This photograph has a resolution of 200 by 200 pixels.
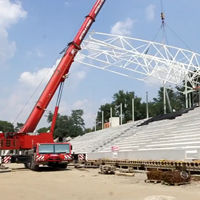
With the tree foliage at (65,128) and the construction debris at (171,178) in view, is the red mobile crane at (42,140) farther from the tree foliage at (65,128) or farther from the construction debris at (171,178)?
the tree foliage at (65,128)

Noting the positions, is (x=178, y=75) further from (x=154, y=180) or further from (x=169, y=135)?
(x=154, y=180)

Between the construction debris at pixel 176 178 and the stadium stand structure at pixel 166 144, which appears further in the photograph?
the stadium stand structure at pixel 166 144

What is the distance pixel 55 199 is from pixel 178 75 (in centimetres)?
2552

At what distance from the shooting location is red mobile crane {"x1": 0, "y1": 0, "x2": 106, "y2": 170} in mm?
21169

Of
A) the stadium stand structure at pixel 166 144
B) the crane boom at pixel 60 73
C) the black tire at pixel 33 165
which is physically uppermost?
the crane boom at pixel 60 73

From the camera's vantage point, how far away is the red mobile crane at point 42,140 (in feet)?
69.5

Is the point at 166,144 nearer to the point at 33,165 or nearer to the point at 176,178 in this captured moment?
the point at 33,165

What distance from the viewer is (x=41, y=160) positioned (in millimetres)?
20781

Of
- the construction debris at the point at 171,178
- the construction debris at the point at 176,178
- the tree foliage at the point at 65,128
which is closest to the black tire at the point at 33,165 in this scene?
the construction debris at the point at 171,178

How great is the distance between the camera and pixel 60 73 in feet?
76.5

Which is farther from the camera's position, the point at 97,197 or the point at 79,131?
the point at 79,131

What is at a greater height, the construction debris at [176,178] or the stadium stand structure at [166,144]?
the stadium stand structure at [166,144]

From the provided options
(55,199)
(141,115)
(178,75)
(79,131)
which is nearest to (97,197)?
(55,199)

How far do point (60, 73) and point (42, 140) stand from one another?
5.11m
